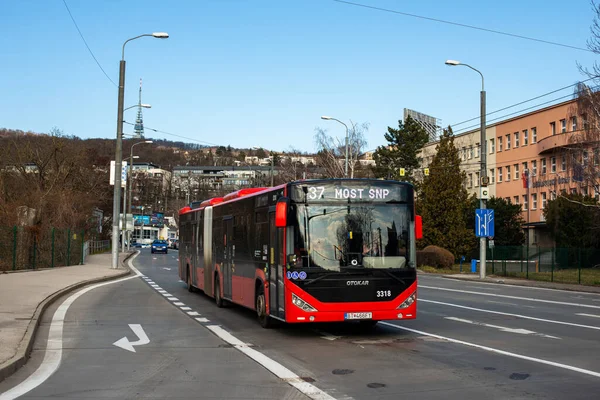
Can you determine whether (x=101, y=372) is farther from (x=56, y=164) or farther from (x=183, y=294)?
(x=56, y=164)

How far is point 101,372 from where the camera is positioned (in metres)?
9.64

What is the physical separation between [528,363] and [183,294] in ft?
50.5

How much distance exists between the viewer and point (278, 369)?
9781mm

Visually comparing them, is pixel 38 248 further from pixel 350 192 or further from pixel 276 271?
pixel 350 192

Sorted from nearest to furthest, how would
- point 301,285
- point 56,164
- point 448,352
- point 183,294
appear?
point 448,352 → point 301,285 → point 183,294 → point 56,164

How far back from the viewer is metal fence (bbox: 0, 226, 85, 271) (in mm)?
33625

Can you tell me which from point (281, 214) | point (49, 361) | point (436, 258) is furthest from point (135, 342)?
point (436, 258)

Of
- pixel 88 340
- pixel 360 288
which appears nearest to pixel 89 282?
pixel 88 340

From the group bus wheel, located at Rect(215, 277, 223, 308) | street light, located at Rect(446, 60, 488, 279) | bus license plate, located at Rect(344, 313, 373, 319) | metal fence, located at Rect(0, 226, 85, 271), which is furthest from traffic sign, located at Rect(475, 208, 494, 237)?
bus license plate, located at Rect(344, 313, 373, 319)

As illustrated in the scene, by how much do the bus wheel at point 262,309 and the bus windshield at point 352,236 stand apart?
2.01m

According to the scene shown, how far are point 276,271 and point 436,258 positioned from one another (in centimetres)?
3934

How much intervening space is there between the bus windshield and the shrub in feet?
127

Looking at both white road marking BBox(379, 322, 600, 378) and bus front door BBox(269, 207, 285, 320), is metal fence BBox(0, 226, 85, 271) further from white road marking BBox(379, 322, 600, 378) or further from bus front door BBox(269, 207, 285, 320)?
white road marking BBox(379, 322, 600, 378)

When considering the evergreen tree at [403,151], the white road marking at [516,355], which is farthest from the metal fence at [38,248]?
the evergreen tree at [403,151]
